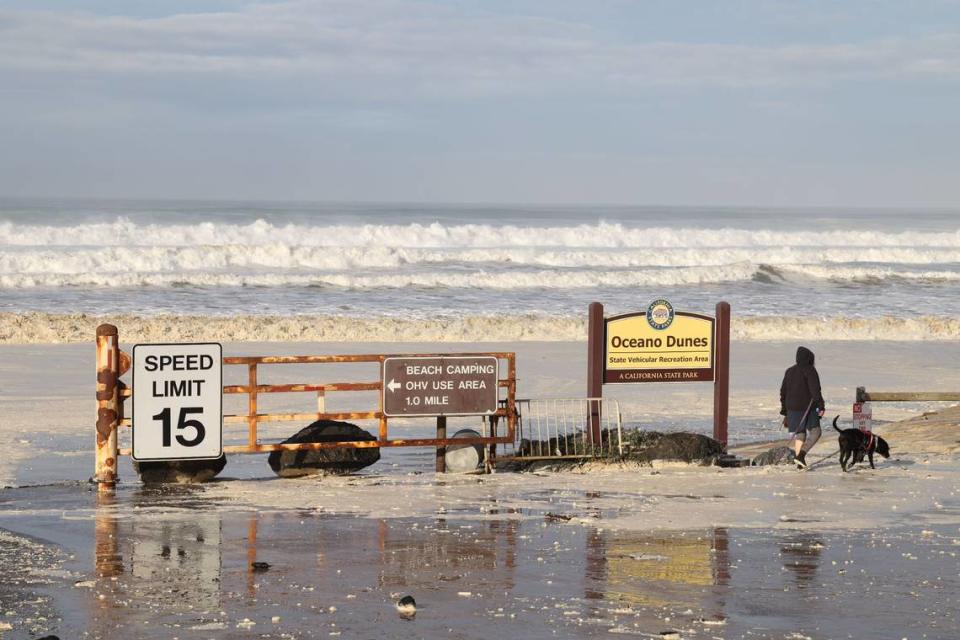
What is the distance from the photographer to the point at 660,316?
52.4 feet

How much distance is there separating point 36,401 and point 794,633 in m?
15.2

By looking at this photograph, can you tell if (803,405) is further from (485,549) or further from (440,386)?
(485,549)

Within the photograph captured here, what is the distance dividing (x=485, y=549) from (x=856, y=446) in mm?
5942

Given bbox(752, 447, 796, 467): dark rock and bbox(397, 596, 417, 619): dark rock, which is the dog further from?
bbox(397, 596, 417, 619): dark rock

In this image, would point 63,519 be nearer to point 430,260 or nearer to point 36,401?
point 36,401

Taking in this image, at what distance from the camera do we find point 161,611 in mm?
8164

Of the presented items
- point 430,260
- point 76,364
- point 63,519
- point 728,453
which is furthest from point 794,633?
point 430,260

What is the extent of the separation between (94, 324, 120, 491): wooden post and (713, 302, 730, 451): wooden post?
6940 mm

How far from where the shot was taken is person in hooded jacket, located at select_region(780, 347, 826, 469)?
1478 cm

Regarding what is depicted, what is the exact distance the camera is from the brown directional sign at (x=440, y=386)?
47.5ft

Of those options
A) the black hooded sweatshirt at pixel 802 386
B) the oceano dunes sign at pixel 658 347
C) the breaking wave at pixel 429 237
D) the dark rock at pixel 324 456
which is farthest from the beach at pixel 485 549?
the breaking wave at pixel 429 237

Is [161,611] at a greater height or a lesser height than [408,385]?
lesser

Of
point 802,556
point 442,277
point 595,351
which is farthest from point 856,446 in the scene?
point 442,277

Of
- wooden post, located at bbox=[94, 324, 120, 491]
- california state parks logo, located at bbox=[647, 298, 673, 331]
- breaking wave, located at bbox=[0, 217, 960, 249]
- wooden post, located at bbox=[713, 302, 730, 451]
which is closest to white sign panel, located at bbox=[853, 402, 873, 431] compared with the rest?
wooden post, located at bbox=[713, 302, 730, 451]
